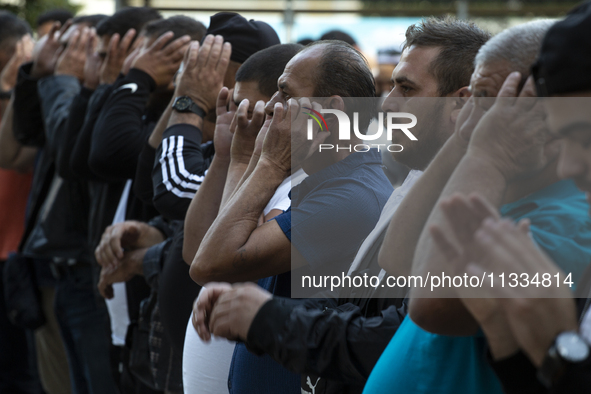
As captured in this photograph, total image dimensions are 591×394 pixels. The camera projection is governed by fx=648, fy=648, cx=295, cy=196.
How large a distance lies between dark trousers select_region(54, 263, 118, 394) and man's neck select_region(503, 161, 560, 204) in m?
2.88

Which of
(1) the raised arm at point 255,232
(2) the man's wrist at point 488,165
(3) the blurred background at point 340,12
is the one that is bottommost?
(1) the raised arm at point 255,232

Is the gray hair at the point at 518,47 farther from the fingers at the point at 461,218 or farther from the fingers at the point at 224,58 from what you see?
the fingers at the point at 224,58

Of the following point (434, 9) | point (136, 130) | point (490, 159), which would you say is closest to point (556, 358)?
point (490, 159)

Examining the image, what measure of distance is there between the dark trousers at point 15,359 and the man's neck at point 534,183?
4077 millimetres

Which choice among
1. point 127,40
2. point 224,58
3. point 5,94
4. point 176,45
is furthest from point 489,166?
point 5,94

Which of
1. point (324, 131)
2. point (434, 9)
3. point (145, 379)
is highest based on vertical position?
point (434, 9)

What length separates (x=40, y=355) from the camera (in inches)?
168

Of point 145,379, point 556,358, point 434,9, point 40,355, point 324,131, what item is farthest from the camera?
point 434,9

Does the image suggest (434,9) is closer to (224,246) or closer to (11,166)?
(11,166)

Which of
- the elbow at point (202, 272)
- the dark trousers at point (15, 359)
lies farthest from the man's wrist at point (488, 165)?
the dark trousers at point (15, 359)

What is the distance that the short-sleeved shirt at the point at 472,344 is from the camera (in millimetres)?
1146

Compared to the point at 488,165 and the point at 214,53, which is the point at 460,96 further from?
the point at 214,53

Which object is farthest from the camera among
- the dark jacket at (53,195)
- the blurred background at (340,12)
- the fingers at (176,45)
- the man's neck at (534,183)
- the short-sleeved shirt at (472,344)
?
the blurred background at (340,12)

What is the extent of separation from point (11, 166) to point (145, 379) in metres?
2.36
